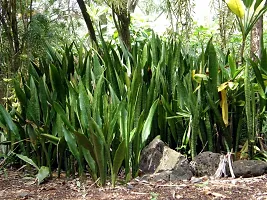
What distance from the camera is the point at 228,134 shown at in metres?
1.90

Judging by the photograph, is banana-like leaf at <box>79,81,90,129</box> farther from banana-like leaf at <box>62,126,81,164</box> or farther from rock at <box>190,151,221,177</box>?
rock at <box>190,151,221,177</box>

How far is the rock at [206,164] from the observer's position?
179cm

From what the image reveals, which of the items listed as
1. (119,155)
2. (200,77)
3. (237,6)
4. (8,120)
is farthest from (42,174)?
(237,6)

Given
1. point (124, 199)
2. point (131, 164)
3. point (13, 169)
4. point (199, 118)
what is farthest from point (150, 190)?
point (13, 169)

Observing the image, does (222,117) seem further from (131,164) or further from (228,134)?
(131,164)

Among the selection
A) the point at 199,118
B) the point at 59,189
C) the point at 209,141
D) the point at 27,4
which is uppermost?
the point at 27,4

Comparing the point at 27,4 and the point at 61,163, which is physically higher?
the point at 27,4

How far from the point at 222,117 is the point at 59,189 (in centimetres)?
84

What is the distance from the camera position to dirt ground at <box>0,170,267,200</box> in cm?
146

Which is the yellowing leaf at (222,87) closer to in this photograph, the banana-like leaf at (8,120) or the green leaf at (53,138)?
the green leaf at (53,138)

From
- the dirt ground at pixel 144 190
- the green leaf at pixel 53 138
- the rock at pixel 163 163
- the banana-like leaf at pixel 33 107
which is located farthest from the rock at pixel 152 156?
the banana-like leaf at pixel 33 107

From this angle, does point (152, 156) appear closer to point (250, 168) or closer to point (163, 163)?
point (163, 163)

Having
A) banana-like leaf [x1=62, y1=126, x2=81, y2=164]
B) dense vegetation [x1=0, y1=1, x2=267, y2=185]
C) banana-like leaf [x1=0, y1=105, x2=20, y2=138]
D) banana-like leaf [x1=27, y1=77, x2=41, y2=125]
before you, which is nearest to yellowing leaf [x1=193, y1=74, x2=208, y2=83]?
dense vegetation [x1=0, y1=1, x2=267, y2=185]

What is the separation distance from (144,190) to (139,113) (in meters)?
0.45
